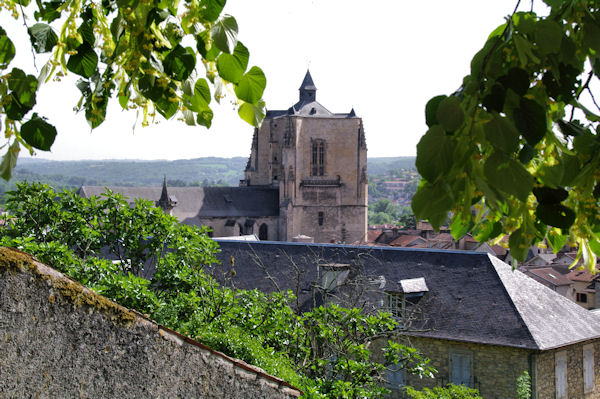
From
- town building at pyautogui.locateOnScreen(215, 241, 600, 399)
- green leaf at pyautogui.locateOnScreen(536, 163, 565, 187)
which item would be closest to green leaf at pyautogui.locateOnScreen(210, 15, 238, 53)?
green leaf at pyautogui.locateOnScreen(536, 163, 565, 187)

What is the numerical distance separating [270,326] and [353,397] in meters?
2.04

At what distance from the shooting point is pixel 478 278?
64.6ft

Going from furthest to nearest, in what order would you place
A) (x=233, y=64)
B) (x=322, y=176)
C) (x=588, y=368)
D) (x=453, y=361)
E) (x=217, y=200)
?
(x=322, y=176), (x=217, y=200), (x=588, y=368), (x=453, y=361), (x=233, y=64)

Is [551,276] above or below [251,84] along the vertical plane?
below

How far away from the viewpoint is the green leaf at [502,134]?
1.69m

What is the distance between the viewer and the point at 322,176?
5369cm

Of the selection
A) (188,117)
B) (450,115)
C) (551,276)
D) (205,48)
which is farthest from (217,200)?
(450,115)

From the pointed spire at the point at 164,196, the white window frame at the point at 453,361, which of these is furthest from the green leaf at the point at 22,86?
the pointed spire at the point at 164,196

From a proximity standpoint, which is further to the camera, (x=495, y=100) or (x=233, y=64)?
(x=233, y=64)

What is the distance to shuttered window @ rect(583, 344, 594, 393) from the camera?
18.8 meters

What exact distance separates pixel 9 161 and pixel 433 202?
159cm

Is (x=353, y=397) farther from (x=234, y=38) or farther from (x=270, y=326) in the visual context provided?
(x=234, y=38)

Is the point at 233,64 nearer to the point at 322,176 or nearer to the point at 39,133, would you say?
the point at 39,133

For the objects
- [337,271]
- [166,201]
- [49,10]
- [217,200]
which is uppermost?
[217,200]
